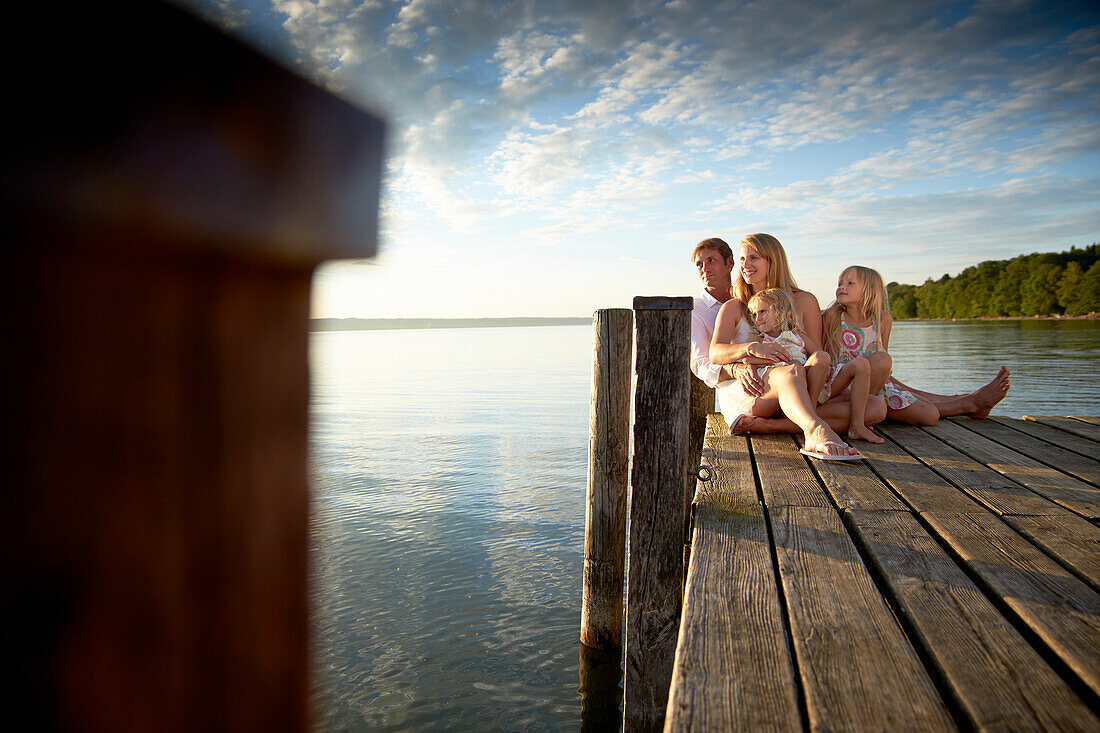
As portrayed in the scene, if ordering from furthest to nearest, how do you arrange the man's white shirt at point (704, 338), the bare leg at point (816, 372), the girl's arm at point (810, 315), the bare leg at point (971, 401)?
the bare leg at point (971, 401)
the man's white shirt at point (704, 338)
the girl's arm at point (810, 315)
the bare leg at point (816, 372)

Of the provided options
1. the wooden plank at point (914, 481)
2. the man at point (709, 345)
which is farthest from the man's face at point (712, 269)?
the wooden plank at point (914, 481)

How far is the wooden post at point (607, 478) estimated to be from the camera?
4.13 meters

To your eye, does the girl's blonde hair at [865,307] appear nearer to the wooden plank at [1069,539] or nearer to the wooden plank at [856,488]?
the wooden plank at [856,488]

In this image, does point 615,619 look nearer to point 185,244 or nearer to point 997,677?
point 997,677

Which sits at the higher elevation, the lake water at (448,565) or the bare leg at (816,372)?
the bare leg at (816,372)

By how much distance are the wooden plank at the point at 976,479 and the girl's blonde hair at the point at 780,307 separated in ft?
3.83

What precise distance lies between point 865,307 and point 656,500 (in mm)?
3275

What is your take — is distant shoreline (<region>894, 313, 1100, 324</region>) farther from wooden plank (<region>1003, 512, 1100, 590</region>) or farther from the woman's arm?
wooden plank (<region>1003, 512, 1100, 590</region>)

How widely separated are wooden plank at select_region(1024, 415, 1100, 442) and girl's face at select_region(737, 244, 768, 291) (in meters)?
2.78

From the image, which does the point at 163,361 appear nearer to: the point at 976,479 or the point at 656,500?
the point at 656,500

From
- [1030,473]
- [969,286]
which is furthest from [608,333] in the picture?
[969,286]

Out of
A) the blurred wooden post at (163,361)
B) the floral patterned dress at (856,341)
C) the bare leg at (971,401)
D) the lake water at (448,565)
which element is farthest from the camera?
the bare leg at (971,401)

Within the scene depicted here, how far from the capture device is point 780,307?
5113mm

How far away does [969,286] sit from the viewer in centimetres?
10706
